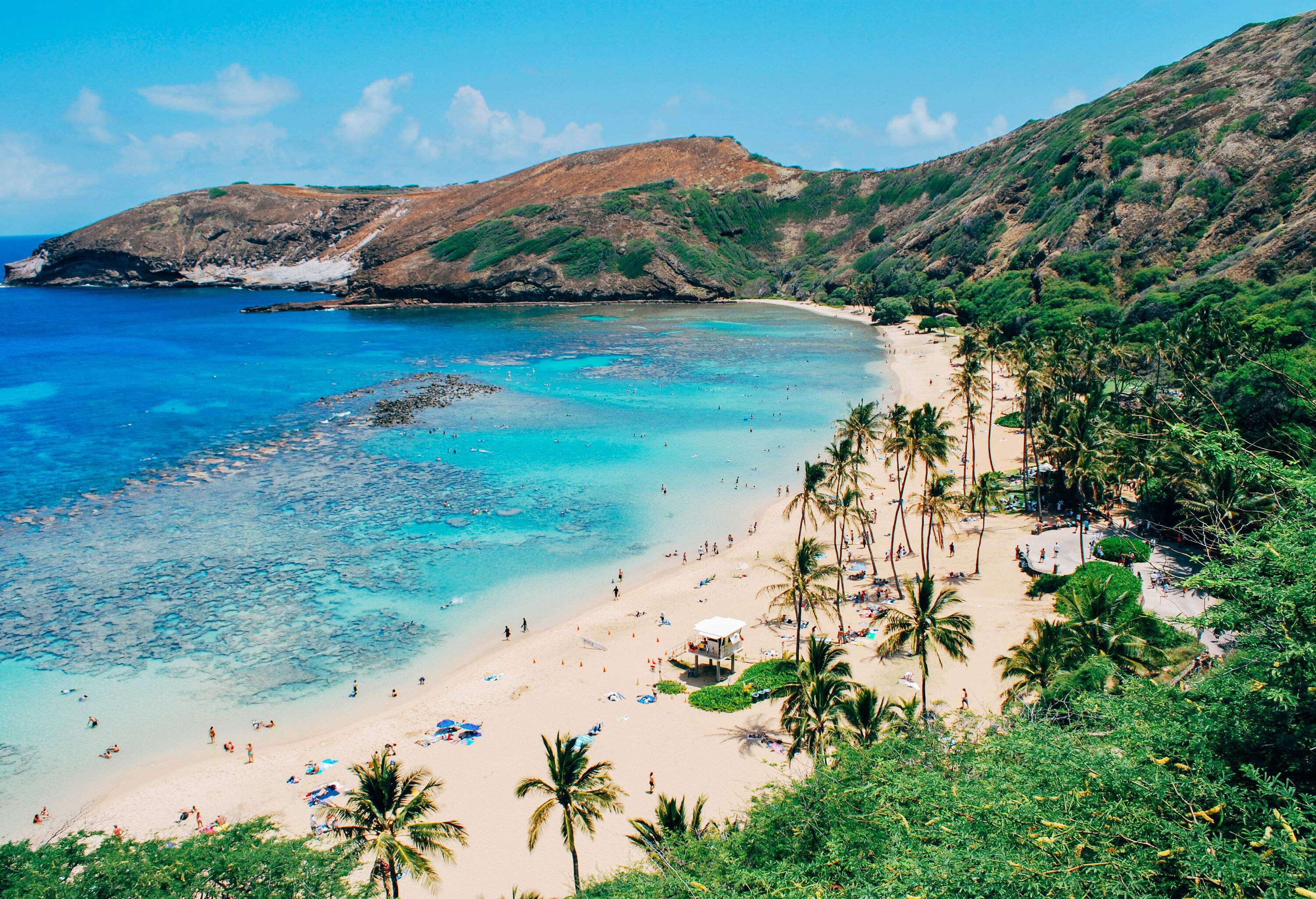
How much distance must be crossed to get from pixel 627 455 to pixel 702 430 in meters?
9.98

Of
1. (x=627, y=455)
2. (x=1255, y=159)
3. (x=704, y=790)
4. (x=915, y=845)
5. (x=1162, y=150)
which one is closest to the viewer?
(x=915, y=845)

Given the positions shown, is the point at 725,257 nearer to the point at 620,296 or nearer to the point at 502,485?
the point at 620,296

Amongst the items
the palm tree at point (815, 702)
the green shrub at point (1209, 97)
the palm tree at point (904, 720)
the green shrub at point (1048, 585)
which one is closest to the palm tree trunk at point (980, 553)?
the green shrub at point (1048, 585)

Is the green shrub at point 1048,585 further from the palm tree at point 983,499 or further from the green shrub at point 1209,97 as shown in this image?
the green shrub at point 1209,97

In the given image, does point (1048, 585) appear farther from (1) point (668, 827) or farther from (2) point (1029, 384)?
(1) point (668, 827)

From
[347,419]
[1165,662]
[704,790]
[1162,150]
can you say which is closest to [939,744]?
[704,790]

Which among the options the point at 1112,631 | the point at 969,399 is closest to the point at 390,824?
the point at 1112,631

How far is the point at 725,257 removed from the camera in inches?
6860

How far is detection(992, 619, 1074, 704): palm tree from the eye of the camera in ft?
76.9

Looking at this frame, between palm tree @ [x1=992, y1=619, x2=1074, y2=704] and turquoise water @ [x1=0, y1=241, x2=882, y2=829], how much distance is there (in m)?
21.1

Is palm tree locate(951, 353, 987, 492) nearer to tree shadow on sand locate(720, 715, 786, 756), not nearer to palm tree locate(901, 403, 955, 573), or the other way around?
palm tree locate(901, 403, 955, 573)

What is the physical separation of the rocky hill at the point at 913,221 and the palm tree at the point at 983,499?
38.2 m

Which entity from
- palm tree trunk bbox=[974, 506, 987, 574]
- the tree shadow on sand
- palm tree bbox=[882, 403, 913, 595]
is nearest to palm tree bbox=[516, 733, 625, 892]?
the tree shadow on sand

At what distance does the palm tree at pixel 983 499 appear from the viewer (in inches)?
1570
